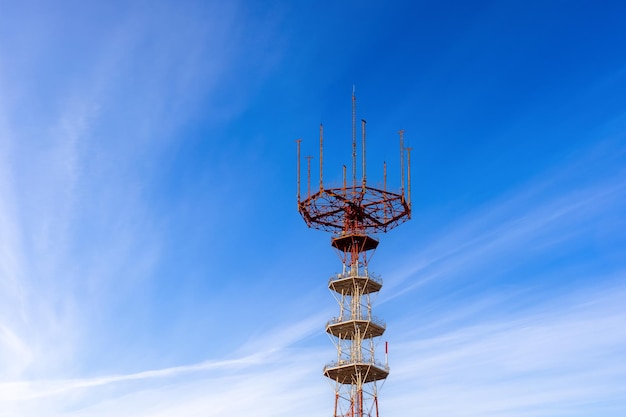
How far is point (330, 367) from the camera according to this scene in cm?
13550

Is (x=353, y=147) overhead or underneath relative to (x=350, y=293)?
overhead

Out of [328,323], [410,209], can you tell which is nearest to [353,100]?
[410,209]

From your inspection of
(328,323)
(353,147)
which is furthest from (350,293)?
(353,147)

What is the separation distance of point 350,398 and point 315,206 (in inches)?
888

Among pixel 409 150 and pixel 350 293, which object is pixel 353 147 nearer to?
pixel 409 150

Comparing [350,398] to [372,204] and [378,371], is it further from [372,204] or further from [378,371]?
[372,204]

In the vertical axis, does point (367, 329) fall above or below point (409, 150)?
below

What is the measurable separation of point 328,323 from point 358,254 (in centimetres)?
919

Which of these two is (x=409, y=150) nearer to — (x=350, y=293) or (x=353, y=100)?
(x=353, y=100)

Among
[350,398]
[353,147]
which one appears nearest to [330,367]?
[350,398]

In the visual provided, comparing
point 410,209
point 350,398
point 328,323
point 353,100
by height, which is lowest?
point 350,398

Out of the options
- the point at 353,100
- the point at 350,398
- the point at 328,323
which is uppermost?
the point at 353,100

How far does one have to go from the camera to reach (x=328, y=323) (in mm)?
138375

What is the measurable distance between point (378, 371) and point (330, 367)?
5483 millimetres
